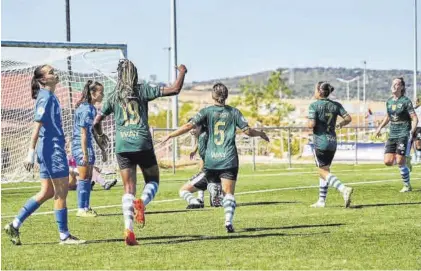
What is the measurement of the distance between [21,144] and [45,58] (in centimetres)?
282

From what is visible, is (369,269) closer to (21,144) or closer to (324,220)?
(324,220)

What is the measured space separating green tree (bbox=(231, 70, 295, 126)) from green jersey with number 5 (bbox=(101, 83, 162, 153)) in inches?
2910

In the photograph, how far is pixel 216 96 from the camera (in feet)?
42.4

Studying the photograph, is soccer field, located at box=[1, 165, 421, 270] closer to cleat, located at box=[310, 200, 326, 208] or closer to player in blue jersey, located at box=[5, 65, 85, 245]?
cleat, located at box=[310, 200, 326, 208]

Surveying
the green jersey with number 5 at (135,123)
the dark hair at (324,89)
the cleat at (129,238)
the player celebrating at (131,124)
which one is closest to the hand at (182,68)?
the player celebrating at (131,124)

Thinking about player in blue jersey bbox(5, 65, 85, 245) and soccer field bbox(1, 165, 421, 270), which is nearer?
soccer field bbox(1, 165, 421, 270)

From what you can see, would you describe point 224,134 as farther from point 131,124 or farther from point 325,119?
point 325,119

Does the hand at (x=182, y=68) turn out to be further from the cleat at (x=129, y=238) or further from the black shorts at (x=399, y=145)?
the black shorts at (x=399, y=145)

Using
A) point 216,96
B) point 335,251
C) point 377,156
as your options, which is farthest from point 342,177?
point 335,251

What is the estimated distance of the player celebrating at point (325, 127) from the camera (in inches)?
642

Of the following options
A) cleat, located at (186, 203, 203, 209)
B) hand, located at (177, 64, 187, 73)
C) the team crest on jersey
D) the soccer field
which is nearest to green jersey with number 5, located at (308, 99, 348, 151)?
the soccer field

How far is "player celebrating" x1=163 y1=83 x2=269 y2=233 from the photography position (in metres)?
12.9

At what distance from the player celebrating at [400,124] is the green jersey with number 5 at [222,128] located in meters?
6.64

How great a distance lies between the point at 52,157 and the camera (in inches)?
452
